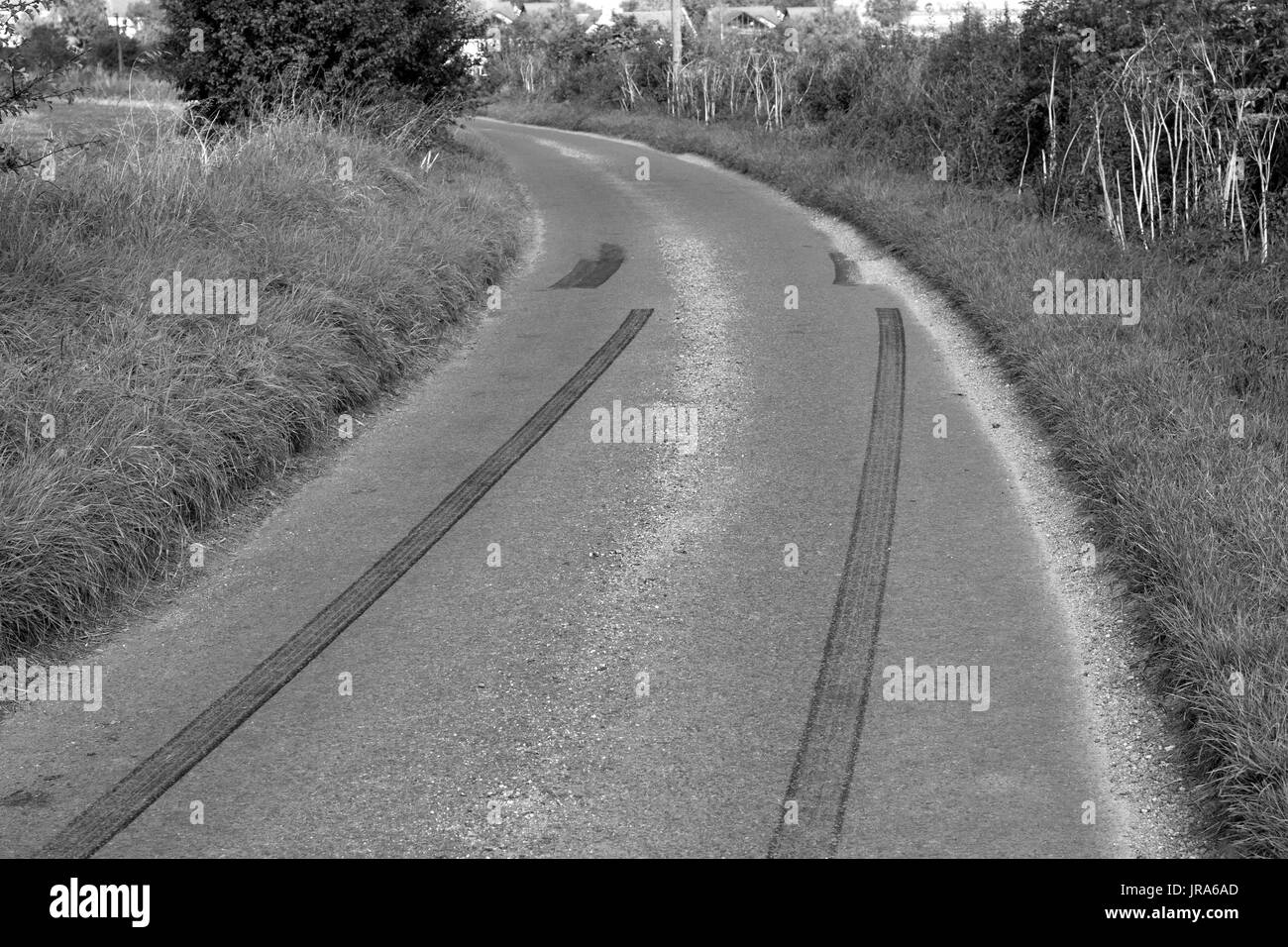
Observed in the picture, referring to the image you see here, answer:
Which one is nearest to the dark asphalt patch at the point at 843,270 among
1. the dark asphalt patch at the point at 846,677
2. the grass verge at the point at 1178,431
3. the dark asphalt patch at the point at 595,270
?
the grass verge at the point at 1178,431

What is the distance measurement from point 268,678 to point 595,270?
9012 millimetres

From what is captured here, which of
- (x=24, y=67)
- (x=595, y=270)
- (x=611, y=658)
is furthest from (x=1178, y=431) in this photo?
(x=24, y=67)

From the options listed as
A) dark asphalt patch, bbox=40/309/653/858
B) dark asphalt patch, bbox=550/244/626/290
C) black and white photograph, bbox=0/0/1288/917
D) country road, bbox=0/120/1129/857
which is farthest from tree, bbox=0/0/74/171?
dark asphalt patch, bbox=550/244/626/290

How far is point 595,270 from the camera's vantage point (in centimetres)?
1396

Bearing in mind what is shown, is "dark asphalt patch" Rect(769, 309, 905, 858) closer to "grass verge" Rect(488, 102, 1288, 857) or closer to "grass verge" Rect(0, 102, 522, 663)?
"grass verge" Rect(488, 102, 1288, 857)

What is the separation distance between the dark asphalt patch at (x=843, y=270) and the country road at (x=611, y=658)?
357 cm

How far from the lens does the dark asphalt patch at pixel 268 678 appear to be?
14.7 ft

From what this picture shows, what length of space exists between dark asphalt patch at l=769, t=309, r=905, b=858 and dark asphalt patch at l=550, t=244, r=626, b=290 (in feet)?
17.2

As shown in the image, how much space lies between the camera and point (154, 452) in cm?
686

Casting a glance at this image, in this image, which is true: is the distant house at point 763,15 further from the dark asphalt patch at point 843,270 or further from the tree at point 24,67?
the tree at point 24,67

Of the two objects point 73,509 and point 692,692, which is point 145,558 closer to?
point 73,509

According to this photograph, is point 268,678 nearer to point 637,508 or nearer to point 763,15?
point 637,508
